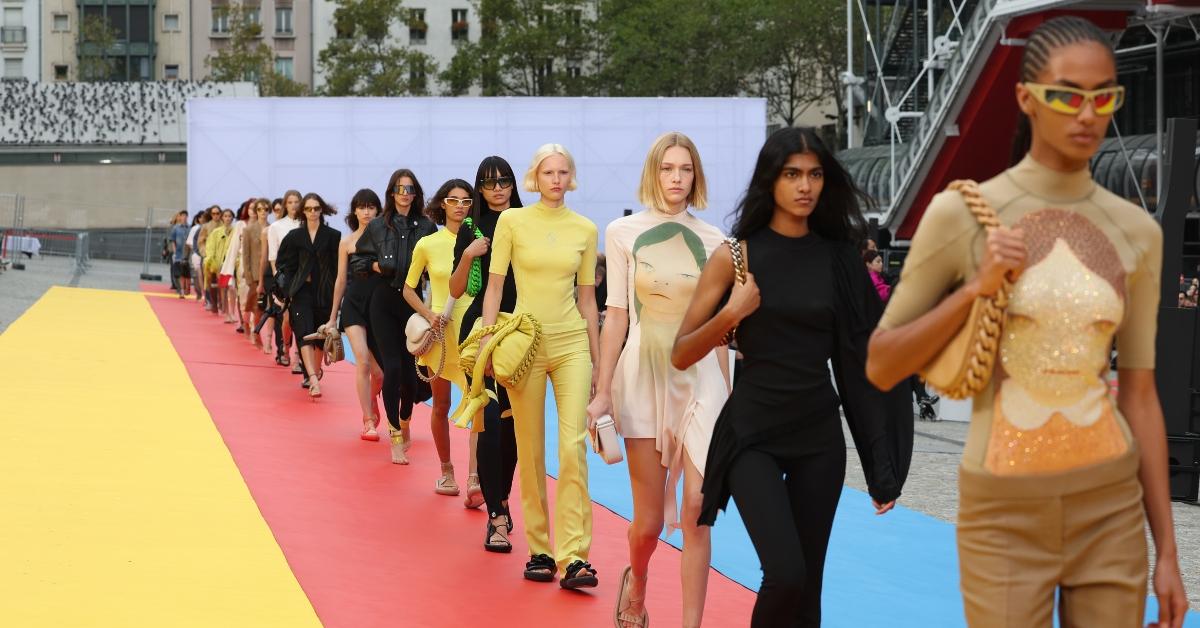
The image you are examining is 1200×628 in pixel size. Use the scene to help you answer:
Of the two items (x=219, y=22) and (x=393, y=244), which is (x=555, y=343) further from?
(x=219, y=22)

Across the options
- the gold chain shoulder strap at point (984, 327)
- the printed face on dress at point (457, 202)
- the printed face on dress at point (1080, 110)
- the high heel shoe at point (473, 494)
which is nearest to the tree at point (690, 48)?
the printed face on dress at point (457, 202)

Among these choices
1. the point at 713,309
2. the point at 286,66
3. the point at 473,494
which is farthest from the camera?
the point at 286,66

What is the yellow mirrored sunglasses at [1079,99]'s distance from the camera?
11.2ft

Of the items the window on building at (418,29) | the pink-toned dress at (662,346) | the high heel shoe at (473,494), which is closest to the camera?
the pink-toned dress at (662,346)

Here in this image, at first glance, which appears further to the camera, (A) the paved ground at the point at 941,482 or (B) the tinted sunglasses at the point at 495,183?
(A) the paved ground at the point at 941,482

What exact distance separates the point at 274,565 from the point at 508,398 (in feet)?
4.59

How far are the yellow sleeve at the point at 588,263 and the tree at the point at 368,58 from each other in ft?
245

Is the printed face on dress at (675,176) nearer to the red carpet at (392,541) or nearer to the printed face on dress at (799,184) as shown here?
the printed face on dress at (799,184)

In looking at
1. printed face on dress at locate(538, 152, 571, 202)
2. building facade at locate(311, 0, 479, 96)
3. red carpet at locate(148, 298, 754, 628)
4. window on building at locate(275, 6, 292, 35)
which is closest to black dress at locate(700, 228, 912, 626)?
red carpet at locate(148, 298, 754, 628)

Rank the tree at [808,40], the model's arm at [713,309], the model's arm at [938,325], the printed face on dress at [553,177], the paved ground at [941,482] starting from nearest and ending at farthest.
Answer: the model's arm at [938,325] < the model's arm at [713,309] < the printed face on dress at [553,177] < the paved ground at [941,482] < the tree at [808,40]

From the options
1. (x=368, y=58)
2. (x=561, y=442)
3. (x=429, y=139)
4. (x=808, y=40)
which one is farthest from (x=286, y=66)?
(x=561, y=442)

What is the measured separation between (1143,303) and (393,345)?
8858 mm

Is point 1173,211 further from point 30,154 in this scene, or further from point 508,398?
point 30,154

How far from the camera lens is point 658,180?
681 centimetres
